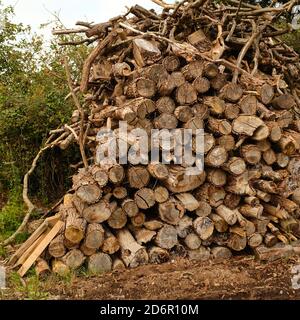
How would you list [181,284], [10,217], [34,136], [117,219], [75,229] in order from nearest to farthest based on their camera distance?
[181,284], [75,229], [117,219], [10,217], [34,136]

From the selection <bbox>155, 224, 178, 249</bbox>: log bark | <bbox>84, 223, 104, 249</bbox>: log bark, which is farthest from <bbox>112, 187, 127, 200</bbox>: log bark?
<bbox>155, 224, 178, 249</bbox>: log bark

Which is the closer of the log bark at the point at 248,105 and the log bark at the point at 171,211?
the log bark at the point at 171,211

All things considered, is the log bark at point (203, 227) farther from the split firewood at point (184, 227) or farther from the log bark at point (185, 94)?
the log bark at point (185, 94)

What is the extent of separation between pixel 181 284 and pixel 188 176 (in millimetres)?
1100

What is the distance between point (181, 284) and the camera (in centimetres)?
477

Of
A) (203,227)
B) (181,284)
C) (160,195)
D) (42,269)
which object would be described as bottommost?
(181,284)

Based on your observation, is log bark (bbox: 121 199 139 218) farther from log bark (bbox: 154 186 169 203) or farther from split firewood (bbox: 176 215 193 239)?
split firewood (bbox: 176 215 193 239)

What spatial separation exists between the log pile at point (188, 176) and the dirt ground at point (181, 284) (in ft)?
0.63

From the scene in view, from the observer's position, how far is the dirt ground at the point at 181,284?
4.61m

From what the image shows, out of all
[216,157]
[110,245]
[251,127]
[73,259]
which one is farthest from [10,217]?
[251,127]

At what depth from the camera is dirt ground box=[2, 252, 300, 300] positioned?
15.1ft

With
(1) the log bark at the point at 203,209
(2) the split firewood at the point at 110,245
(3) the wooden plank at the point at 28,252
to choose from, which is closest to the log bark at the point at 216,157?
(1) the log bark at the point at 203,209

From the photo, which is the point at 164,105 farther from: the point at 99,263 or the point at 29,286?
the point at 29,286

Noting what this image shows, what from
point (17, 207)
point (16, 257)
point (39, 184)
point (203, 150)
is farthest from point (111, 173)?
point (39, 184)
